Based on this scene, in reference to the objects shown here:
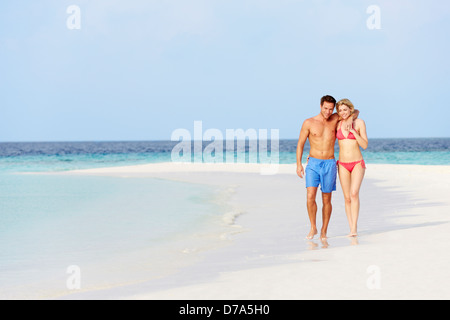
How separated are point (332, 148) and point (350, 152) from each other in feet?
0.83

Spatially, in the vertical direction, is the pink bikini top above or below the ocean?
above

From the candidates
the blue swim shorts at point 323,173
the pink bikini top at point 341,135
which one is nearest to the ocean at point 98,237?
the blue swim shorts at point 323,173

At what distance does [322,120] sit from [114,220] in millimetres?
4626

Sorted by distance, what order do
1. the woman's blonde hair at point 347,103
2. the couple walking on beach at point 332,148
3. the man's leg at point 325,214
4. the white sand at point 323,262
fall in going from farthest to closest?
the man's leg at point 325,214 < the couple walking on beach at point 332,148 < the woman's blonde hair at point 347,103 < the white sand at point 323,262

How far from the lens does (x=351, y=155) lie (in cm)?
705

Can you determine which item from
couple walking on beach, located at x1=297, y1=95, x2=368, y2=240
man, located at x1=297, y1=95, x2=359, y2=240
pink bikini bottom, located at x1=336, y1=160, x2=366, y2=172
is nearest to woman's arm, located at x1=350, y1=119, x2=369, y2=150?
couple walking on beach, located at x1=297, y1=95, x2=368, y2=240

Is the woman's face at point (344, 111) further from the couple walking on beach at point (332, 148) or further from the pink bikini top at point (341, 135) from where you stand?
the pink bikini top at point (341, 135)

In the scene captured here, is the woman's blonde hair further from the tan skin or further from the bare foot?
the bare foot

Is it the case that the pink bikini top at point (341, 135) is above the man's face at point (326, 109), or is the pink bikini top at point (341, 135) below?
below

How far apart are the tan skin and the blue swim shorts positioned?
18 cm

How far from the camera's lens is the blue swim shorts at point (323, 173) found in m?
7.09

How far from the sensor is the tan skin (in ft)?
22.6
